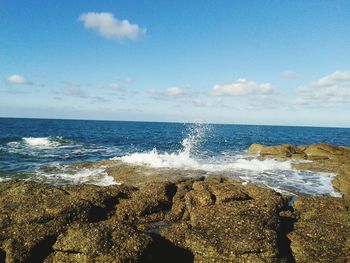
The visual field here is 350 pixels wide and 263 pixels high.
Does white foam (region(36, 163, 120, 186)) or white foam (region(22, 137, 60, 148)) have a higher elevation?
white foam (region(36, 163, 120, 186))

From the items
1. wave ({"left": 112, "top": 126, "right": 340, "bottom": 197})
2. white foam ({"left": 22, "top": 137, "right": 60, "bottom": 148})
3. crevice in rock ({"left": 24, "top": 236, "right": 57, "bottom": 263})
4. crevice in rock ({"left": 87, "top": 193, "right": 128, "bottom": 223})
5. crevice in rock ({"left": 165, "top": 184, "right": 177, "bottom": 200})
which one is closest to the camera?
crevice in rock ({"left": 24, "top": 236, "right": 57, "bottom": 263})

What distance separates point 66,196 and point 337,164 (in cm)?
2491

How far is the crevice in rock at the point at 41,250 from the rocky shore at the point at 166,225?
3cm

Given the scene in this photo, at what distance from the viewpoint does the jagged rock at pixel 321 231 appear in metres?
8.55

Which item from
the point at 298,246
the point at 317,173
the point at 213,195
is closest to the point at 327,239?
the point at 298,246

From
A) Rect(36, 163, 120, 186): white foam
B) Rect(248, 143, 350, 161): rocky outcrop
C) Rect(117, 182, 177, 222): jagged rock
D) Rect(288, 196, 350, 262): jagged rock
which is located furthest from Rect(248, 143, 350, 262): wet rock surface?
Rect(248, 143, 350, 161): rocky outcrop

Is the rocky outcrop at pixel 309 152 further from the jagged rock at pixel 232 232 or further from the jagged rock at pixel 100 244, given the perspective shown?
the jagged rock at pixel 100 244

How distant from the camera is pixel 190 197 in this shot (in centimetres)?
1259

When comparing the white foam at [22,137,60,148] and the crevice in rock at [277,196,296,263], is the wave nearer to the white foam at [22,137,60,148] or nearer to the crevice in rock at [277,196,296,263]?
the crevice in rock at [277,196,296,263]

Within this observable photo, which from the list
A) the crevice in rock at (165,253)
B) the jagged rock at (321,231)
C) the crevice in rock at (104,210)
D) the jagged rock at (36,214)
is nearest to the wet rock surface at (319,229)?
the jagged rock at (321,231)

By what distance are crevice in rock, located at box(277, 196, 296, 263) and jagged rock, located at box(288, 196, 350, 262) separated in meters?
0.14

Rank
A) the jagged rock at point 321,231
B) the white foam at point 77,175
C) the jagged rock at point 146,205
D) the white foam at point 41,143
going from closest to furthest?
the jagged rock at point 321,231 → the jagged rock at point 146,205 → the white foam at point 77,175 → the white foam at point 41,143

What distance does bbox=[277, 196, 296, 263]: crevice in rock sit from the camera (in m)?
8.59

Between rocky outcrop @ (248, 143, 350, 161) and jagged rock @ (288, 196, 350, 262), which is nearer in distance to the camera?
jagged rock @ (288, 196, 350, 262)
